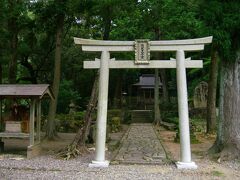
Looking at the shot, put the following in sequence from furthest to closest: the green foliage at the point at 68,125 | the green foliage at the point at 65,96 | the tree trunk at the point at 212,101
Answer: the green foliage at the point at 65,96 < the green foliage at the point at 68,125 < the tree trunk at the point at 212,101

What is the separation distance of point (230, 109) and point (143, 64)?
11.3ft

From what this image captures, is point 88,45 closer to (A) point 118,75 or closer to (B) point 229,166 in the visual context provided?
(B) point 229,166

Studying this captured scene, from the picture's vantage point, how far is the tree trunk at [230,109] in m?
13.0

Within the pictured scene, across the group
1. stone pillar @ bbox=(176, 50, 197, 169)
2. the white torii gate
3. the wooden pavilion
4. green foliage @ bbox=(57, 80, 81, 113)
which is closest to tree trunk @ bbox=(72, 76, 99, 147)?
the wooden pavilion

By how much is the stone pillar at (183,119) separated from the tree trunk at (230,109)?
1.73 metres

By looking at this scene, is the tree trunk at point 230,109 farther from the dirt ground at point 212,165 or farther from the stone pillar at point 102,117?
the stone pillar at point 102,117

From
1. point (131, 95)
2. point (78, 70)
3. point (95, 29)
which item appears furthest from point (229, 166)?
point (131, 95)

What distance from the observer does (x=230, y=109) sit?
13180mm

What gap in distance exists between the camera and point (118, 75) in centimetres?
3941

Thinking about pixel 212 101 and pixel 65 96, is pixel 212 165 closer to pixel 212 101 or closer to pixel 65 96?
pixel 212 101

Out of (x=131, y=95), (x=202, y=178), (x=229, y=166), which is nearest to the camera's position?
(x=202, y=178)

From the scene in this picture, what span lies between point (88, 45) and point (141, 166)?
Answer: 4188mm

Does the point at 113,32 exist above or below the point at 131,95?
above

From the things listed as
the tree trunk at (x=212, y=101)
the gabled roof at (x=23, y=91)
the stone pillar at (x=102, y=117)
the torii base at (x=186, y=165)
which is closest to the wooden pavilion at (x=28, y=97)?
the gabled roof at (x=23, y=91)
